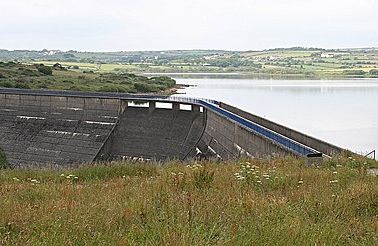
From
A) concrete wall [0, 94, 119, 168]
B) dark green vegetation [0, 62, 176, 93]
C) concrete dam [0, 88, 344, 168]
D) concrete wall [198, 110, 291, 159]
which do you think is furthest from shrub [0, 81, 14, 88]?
concrete wall [198, 110, 291, 159]

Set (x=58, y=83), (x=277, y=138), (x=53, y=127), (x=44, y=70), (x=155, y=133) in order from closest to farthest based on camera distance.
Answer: (x=277, y=138) < (x=155, y=133) < (x=53, y=127) < (x=58, y=83) < (x=44, y=70)

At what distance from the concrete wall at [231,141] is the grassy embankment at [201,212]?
32.5 ft

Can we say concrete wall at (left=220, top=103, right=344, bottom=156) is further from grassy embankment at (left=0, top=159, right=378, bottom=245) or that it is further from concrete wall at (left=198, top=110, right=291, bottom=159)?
grassy embankment at (left=0, top=159, right=378, bottom=245)

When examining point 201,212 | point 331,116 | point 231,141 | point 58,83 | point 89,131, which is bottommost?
point 331,116

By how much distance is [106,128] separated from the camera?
39.7 metres

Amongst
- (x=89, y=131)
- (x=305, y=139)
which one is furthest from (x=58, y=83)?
(x=305, y=139)

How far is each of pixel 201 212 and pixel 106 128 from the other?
34.1 metres

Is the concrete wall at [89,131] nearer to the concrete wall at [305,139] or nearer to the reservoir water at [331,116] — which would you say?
the concrete wall at [305,139]

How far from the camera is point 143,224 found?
5.86 m

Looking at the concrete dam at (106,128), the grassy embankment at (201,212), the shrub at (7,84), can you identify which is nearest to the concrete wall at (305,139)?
the concrete dam at (106,128)

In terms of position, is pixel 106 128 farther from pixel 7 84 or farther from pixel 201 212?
pixel 201 212

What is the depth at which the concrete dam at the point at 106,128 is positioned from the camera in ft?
110

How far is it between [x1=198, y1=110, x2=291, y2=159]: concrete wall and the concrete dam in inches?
2.5

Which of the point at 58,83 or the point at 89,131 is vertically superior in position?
the point at 58,83
